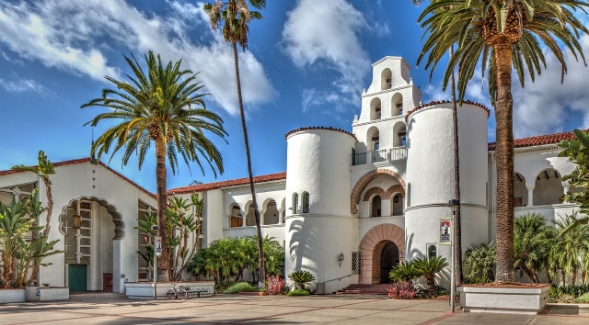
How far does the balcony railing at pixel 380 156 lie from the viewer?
3080 centimetres

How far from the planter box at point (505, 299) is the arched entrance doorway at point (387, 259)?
52.4ft

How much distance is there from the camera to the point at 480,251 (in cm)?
2492

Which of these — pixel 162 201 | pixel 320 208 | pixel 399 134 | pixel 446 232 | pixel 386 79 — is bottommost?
pixel 446 232

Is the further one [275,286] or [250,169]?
[250,169]

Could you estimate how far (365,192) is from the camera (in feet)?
106

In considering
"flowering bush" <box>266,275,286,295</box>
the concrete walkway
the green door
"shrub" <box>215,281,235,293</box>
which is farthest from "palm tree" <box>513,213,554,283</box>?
the green door

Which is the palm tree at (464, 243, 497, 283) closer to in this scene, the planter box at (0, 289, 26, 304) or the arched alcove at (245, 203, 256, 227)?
the arched alcove at (245, 203, 256, 227)

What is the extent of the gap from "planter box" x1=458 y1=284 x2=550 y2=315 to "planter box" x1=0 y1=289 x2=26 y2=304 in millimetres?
19761

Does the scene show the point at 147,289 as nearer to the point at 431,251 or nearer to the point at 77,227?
the point at 77,227

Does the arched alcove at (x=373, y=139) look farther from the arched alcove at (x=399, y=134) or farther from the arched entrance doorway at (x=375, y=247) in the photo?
the arched entrance doorway at (x=375, y=247)

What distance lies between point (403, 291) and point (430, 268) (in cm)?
179

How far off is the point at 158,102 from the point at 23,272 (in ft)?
34.3

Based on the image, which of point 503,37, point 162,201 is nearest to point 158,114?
point 162,201

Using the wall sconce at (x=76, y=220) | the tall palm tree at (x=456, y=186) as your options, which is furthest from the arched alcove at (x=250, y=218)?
the tall palm tree at (x=456, y=186)
